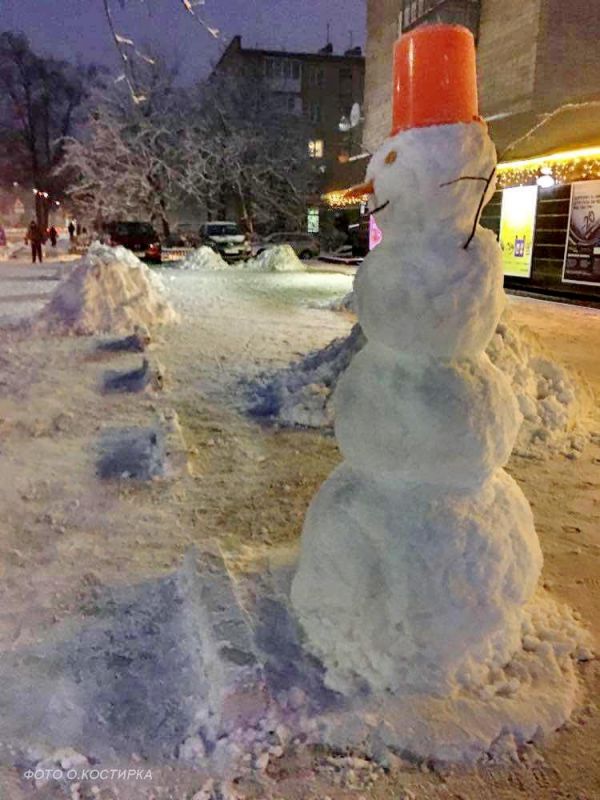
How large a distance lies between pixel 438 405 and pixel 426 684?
1.17 meters

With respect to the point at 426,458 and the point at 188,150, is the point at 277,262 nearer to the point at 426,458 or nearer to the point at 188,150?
the point at 188,150

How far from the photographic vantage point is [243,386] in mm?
8195

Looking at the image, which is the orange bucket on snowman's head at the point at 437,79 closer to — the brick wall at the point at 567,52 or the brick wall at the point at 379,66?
the brick wall at the point at 567,52

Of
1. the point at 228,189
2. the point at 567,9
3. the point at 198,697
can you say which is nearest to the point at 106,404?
the point at 198,697

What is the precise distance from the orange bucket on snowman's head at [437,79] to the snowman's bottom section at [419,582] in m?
1.51

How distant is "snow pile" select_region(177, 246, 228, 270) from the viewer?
1006 inches

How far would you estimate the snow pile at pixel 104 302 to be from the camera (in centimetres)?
1141

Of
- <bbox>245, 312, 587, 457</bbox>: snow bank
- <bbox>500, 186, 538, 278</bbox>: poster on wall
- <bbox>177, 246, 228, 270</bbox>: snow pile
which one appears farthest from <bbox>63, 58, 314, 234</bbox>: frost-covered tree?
<bbox>245, 312, 587, 457</bbox>: snow bank

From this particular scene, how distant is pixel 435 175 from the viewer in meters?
2.56

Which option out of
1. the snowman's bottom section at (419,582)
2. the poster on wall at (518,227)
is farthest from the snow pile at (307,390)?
the poster on wall at (518,227)

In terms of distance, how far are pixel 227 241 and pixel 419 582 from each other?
A: 28252 millimetres

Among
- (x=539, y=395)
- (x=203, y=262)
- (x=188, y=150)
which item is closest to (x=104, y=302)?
(x=539, y=395)

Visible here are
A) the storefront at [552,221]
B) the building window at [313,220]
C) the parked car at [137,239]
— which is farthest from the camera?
the building window at [313,220]

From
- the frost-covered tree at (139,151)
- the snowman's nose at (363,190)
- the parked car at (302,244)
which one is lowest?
the parked car at (302,244)
